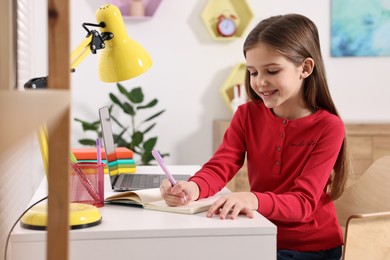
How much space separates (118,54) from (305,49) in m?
0.54

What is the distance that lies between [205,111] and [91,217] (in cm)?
296

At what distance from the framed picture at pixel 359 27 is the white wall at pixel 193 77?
6cm

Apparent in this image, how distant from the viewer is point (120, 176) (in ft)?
6.66

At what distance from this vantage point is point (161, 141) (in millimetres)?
4238

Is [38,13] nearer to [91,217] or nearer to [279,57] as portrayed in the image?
[279,57]

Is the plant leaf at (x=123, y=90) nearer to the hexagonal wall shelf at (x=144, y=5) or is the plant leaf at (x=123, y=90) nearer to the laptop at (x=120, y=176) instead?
the hexagonal wall shelf at (x=144, y=5)

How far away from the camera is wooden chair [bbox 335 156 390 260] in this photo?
5.42 ft

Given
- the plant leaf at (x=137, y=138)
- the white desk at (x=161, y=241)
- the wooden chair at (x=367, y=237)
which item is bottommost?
the wooden chair at (x=367, y=237)

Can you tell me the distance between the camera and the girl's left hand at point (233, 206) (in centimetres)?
141

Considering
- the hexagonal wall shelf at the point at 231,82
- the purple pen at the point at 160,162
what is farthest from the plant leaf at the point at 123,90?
the purple pen at the point at 160,162

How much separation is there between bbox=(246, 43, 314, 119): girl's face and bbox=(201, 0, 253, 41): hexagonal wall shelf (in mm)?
2386

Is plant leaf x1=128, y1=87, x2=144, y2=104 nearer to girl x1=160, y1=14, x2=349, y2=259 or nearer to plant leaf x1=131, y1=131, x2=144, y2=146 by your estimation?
plant leaf x1=131, y1=131, x2=144, y2=146

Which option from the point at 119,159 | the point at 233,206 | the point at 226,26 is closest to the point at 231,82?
the point at 226,26

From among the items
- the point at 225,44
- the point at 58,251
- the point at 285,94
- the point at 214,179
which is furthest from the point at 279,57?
the point at 225,44
